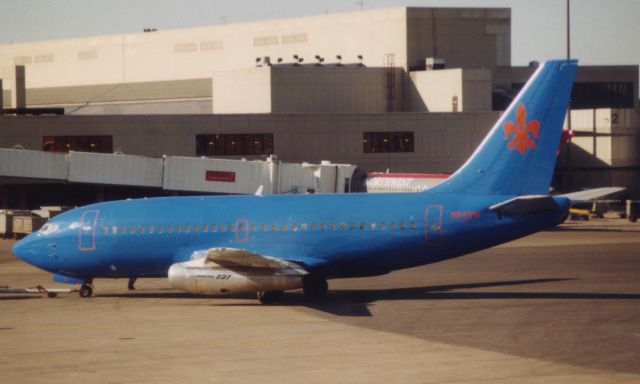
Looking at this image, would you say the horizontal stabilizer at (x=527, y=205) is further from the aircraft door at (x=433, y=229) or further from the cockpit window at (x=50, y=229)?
the cockpit window at (x=50, y=229)

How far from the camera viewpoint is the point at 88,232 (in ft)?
139

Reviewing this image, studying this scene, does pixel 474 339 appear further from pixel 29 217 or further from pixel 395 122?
pixel 395 122

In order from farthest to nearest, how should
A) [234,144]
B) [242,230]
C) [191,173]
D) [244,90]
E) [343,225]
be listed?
[244,90]
[234,144]
[191,173]
[242,230]
[343,225]

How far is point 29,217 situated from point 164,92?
4713 cm

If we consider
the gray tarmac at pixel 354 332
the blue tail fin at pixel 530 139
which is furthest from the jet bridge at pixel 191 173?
the blue tail fin at pixel 530 139

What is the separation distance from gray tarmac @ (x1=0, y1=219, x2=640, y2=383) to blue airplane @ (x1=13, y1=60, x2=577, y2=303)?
4.14 ft

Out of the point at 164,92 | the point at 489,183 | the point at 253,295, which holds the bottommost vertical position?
the point at 253,295

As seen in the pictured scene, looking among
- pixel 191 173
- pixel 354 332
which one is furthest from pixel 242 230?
pixel 191 173

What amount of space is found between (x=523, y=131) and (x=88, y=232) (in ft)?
53.8

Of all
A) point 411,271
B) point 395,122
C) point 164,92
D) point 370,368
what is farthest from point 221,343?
point 164,92

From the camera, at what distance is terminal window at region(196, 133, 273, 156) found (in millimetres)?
87000

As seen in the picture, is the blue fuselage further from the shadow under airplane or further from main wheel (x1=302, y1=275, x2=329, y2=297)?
the shadow under airplane

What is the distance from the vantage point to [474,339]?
3111 cm

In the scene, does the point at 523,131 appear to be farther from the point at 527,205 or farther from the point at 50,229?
the point at 50,229
